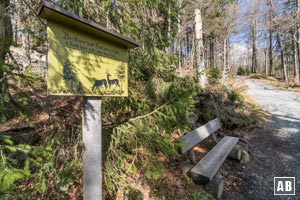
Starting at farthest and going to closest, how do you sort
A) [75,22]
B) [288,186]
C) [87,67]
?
1. [288,186]
2. [87,67]
3. [75,22]

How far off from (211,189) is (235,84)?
863 centimetres

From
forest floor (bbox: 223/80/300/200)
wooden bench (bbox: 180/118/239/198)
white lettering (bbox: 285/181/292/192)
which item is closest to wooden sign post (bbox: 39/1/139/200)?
wooden bench (bbox: 180/118/239/198)

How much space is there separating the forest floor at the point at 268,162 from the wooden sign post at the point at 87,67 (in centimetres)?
261

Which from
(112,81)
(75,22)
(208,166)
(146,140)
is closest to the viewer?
(75,22)

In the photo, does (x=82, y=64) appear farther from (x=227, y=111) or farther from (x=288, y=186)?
(x=227, y=111)

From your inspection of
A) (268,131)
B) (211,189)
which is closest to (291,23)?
(268,131)

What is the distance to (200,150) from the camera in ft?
16.7

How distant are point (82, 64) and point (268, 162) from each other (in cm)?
499

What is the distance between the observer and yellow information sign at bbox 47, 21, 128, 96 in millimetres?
1797

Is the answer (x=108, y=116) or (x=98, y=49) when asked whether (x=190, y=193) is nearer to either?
(x=108, y=116)

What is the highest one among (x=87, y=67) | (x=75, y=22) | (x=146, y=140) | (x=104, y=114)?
(x=75, y=22)

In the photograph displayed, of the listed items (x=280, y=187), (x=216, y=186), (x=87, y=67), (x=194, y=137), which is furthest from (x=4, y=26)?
(x=280, y=187)

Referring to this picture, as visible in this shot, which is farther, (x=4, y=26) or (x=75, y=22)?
(x=4, y=26)

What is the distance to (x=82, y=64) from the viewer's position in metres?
2.00
